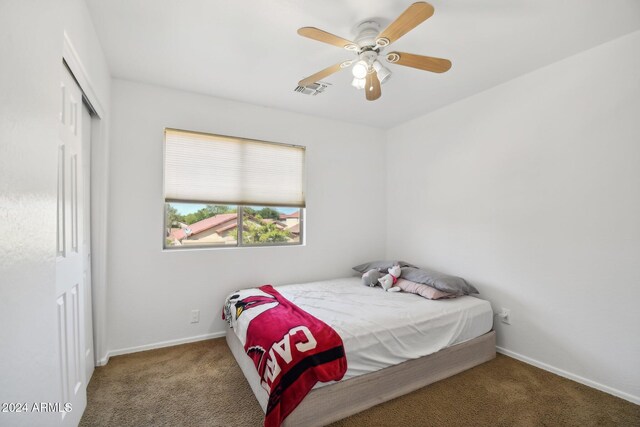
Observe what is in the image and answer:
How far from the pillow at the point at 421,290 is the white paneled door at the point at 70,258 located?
266 cm

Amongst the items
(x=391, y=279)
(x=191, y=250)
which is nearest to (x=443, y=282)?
(x=391, y=279)

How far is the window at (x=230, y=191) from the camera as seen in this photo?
2947 mm

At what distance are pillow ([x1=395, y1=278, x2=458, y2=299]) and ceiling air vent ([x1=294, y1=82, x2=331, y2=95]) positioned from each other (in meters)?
2.17

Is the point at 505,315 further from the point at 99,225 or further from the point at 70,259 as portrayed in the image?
the point at 99,225

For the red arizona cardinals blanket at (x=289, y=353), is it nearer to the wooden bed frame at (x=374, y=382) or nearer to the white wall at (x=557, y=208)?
the wooden bed frame at (x=374, y=382)

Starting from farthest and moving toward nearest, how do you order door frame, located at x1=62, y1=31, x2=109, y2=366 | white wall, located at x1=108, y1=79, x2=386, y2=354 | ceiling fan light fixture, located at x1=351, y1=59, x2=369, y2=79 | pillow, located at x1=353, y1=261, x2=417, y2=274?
pillow, located at x1=353, y1=261, x2=417, y2=274, white wall, located at x1=108, y1=79, x2=386, y2=354, door frame, located at x1=62, y1=31, x2=109, y2=366, ceiling fan light fixture, located at x1=351, y1=59, x2=369, y2=79

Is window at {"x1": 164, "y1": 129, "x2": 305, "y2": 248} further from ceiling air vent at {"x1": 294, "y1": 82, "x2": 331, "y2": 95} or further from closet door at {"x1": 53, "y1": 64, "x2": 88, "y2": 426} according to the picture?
closet door at {"x1": 53, "y1": 64, "x2": 88, "y2": 426}

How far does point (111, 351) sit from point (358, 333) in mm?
2266

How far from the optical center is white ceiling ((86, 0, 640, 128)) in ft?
5.87

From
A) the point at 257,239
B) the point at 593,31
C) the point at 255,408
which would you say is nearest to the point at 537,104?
the point at 593,31

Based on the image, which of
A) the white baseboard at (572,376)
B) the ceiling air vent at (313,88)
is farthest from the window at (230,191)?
the white baseboard at (572,376)

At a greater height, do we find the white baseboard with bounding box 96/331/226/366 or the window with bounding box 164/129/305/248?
the window with bounding box 164/129/305/248

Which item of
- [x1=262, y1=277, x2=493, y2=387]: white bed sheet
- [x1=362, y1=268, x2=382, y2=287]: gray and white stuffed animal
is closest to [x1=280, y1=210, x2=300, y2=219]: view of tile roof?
[x1=262, y1=277, x2=493, y2=387]: white bed sheet

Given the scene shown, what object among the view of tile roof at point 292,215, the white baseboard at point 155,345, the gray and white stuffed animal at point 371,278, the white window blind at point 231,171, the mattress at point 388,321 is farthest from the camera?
the view of tile roof at point 292,215
